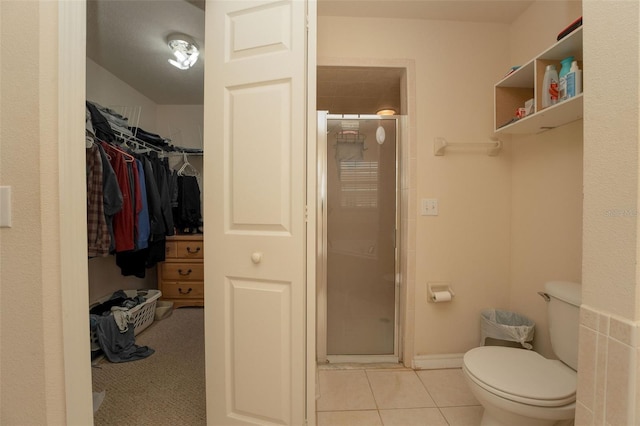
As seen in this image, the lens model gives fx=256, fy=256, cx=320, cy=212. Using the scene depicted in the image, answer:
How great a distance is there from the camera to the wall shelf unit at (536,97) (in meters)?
1.17

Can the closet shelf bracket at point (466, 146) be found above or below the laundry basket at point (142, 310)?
above

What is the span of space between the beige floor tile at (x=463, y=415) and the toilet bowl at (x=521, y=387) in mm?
203

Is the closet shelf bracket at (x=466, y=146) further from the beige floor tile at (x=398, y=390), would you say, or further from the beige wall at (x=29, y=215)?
the beige wall at (x=29, y=215)

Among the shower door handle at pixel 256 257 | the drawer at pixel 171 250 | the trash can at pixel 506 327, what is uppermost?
the shower door handle at pixel 256 257

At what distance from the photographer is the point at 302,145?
1.07 metres

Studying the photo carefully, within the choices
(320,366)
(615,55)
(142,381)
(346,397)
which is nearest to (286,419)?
(346,397)

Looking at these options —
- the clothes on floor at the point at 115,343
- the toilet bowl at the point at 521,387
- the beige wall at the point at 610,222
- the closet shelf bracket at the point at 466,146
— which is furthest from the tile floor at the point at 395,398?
the closet shelf bracket at the point at 466,146

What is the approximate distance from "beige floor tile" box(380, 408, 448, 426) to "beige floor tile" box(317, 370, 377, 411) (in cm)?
10

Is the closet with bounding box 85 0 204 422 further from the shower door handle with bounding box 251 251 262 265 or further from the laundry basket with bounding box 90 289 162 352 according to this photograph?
the shower door handle with bounding box 251 251 262 265

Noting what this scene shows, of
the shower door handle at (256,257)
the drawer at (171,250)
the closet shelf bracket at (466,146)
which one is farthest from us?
the drawer at (171,250)

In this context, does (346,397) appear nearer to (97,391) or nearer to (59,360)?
(59,360)

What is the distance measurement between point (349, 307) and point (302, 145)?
4.62 ft

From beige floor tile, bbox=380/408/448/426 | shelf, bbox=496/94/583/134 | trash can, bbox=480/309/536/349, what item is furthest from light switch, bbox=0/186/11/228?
trash can, bbox=480/309/536/349

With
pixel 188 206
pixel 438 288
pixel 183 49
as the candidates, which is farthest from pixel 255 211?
pixel 188 206
